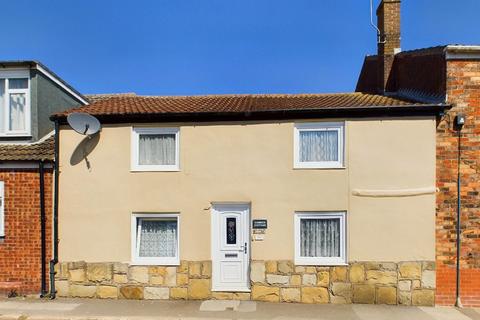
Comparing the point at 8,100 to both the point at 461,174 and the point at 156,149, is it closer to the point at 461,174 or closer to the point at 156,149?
the point at 156,149

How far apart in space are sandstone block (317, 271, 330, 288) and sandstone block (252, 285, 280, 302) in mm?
898

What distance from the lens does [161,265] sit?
792 cm

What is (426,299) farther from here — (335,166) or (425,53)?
(425,53)

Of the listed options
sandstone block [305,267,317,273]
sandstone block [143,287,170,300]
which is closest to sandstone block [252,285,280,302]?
sandstone block [305,267,317,273]

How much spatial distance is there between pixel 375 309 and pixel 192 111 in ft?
18.5

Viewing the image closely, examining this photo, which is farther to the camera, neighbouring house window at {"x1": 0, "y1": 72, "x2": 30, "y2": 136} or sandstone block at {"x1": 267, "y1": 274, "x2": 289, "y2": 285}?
neighbouring house window at {"x1": 0, "y1": 72, "x2": 30, "y2": 136}

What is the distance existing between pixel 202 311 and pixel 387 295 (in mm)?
3849

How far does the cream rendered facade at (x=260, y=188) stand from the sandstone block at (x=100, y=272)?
172 millimetres

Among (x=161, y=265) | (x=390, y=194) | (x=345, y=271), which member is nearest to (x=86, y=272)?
(x=161, y=265)

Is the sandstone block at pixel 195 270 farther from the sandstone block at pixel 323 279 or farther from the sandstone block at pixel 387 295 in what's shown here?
the sandstone block at pixel 387 295

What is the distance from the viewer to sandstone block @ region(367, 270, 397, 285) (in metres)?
7.54

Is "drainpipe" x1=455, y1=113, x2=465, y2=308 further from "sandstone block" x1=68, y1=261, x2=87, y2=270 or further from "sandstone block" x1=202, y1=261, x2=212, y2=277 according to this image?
"sandstone block" x1=68, y1=261, x2=87, y2=270

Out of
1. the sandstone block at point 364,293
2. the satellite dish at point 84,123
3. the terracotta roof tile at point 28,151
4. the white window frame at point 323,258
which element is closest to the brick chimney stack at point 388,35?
the white window frame at point 323,258

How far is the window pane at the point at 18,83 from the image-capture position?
9047 millimetres
